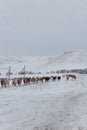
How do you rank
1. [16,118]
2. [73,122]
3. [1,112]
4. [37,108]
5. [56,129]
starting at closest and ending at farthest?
[56,129] < [73,122] < [16,118] < [1,112] < [37,108]

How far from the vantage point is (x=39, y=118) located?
11375mm

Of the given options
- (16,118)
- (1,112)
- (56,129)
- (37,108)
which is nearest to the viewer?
(56,129)

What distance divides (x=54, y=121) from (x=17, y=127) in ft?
4.20

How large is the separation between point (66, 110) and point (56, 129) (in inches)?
139

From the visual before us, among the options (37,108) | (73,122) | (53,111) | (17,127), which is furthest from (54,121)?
(37,108)

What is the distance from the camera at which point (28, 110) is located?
13289 millimetres

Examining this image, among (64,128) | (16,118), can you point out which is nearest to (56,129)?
(64,128)

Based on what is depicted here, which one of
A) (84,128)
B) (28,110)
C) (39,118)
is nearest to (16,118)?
(39,118)

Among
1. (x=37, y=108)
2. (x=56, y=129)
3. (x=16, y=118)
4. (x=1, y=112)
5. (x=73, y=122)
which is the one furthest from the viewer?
(x=37, y=108)

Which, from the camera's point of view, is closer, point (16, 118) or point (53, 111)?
point (16, 118)

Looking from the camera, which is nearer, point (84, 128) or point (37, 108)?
point (84, 128)

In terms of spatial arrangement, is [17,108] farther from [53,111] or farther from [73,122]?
[73,122]

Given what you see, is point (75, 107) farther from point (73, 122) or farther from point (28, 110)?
point (73, 122)

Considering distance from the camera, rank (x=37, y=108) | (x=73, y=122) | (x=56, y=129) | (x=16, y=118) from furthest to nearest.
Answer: (x=37, y=108), (x=16, y=118), (x=73, y=122), (x=56, y=129)
